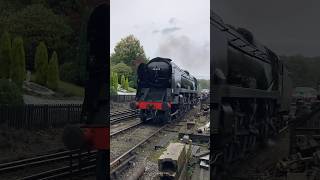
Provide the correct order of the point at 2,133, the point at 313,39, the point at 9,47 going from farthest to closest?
1. the point at 2,133
2. the point at 9,47
3. the point at 313,39

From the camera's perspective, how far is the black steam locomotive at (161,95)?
1.80m

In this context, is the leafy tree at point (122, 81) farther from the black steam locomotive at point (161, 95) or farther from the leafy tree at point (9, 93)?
the leafy tree at point (9, 93)

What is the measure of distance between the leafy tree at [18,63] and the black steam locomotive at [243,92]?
366 cm

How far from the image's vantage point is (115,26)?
1819mm

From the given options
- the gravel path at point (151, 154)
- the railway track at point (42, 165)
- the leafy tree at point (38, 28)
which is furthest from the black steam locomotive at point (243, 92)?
the leafy tree at point (38, 28)

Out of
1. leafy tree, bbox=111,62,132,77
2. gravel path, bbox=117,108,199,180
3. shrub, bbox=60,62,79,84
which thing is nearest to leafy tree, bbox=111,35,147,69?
leafy tree, bbox=111,62,132,77

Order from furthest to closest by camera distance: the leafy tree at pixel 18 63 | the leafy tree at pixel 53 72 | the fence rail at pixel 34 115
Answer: the fence rail at pixel 34 115
the leafy tree at pixel 18 63
the leafy tree at pixel 53 72

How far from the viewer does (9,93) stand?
5590 mm

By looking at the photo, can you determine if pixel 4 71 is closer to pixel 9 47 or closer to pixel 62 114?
pixel 9 47

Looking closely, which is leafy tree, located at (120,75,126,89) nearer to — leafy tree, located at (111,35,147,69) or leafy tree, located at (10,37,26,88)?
leafy tree, located at (111,35,147,69)

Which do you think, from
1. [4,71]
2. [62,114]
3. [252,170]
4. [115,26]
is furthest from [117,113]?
[4,71]

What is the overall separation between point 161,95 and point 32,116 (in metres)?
4.55

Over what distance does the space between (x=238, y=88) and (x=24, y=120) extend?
4665 millimetres

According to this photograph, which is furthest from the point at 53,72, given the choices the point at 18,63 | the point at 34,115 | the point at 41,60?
the point at 34,115
